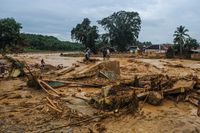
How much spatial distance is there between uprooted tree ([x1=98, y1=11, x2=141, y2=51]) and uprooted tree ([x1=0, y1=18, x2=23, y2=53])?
3880 cm

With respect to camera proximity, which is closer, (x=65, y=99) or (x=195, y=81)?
(x=65, y=99)


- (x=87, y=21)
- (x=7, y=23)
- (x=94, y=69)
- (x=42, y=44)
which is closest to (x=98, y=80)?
(x=94, y=69)

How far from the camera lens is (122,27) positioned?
83.2 m

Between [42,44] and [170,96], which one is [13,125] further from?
[42,44]

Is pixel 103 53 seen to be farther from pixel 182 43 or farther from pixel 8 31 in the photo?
pixel 182 43

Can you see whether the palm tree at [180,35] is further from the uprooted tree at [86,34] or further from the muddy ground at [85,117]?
the muddy ground at [85,117]

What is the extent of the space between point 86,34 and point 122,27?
9.84 m

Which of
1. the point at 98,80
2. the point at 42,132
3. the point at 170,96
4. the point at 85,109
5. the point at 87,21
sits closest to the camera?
the point at 42,132

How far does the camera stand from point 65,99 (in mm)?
16422

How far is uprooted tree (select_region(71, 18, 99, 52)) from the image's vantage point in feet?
252

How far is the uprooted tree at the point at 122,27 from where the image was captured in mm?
83062

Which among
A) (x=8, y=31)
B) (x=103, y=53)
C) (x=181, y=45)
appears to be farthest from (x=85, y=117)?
(x=181, y=45)

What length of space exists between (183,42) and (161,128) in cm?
6015

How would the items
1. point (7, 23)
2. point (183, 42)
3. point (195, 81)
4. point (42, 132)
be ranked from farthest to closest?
point (183, 42)
point (7, 23)
point (195, 81)
point (42, 132)
